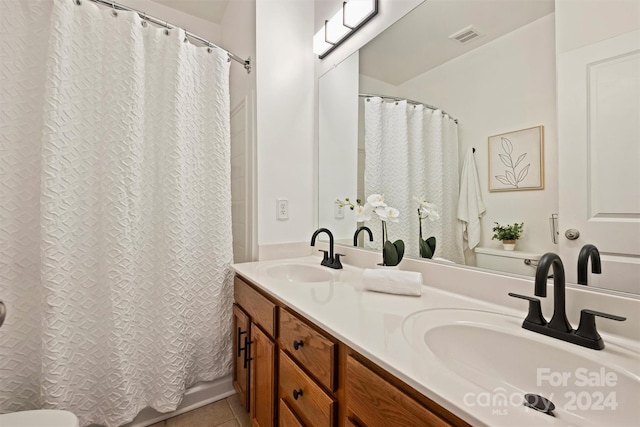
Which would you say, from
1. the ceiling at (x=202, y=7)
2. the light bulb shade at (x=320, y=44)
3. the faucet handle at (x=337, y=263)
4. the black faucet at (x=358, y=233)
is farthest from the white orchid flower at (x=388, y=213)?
the ceiling at (x=202, y=7)

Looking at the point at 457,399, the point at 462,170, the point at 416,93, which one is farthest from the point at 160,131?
the point at 457,399

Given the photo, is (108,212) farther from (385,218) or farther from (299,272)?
(385,218)

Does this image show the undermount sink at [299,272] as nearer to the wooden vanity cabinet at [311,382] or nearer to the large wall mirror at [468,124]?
the wooden vanity cabinet at [311,382]

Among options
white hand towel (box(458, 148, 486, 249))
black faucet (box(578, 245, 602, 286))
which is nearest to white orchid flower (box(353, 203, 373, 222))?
white hand towel (box(458, 148, 486, 249))

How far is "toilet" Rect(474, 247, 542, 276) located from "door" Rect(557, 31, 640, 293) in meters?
0.08

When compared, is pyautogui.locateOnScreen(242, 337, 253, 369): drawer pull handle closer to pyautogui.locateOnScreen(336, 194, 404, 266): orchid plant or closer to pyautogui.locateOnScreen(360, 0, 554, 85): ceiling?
pyautogui.locateOnScreen(336, 194, 404, 266): orchid plant

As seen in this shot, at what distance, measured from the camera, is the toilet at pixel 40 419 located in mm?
925

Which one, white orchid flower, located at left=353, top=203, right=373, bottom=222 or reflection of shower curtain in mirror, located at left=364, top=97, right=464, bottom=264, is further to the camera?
white orchid flower, located at left=353, top=203, right=373, bottom=222

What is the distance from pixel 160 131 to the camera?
1.44 m

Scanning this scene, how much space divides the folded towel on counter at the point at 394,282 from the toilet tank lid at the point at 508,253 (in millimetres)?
222

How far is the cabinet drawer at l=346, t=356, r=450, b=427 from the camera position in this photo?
52 cm

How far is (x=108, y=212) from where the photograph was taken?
4.18 feet

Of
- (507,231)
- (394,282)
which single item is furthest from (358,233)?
(507,231)

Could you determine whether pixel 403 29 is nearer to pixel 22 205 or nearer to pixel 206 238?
pixel 206 238
